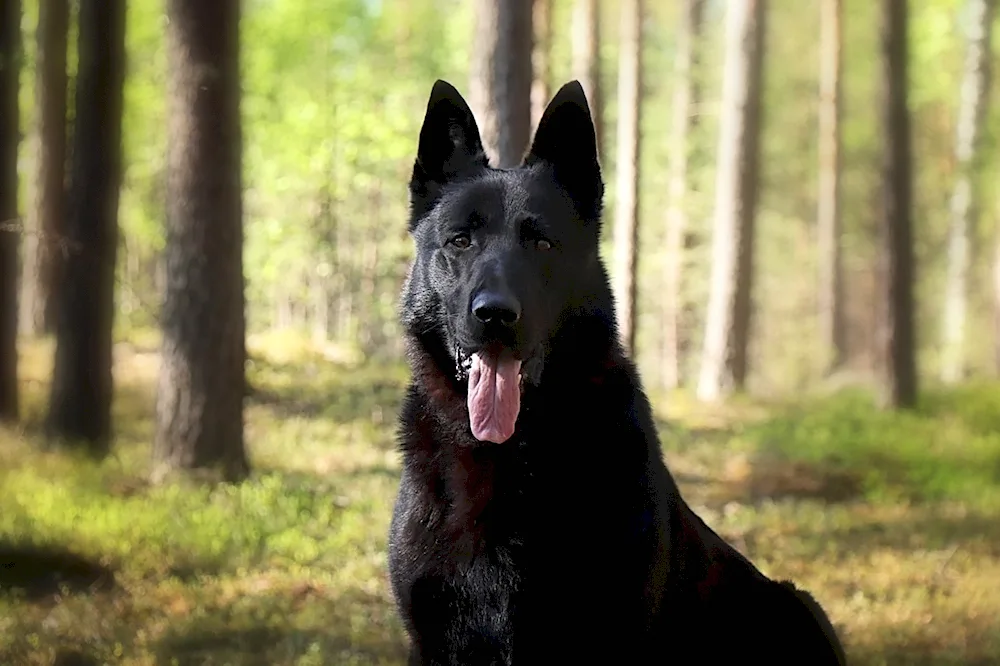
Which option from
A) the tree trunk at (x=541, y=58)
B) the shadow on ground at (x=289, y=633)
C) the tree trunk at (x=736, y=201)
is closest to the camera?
the shadow on ground at (x=289, y=633)

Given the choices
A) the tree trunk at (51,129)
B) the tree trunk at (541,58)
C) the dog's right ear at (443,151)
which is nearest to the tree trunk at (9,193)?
the tree trunk at (51,129)

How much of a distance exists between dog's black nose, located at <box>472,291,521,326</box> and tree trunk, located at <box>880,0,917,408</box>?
11745 mm

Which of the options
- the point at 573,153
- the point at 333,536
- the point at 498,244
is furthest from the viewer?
the point at 333,536

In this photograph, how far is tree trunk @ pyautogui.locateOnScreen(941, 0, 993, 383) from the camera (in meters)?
19.5

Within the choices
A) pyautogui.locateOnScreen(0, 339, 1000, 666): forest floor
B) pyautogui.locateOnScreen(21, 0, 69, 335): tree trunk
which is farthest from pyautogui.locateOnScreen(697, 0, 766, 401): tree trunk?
pyautogui.locateOnScreen(21, 0, 69, 335): tree trunk

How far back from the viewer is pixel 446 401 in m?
3.48

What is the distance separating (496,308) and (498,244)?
40 cm

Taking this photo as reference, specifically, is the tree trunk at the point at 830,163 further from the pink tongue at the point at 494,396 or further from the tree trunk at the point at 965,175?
the pink tongue at the point at 494,396

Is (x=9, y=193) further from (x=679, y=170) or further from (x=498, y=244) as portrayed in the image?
(x=679, y=170)

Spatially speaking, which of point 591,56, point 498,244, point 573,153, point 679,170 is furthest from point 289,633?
point 679,170

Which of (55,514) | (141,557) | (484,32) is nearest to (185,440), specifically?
(55,514)

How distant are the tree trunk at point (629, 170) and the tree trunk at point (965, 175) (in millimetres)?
6351

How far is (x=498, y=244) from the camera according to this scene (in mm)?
3432

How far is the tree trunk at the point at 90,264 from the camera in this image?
30.2ft
